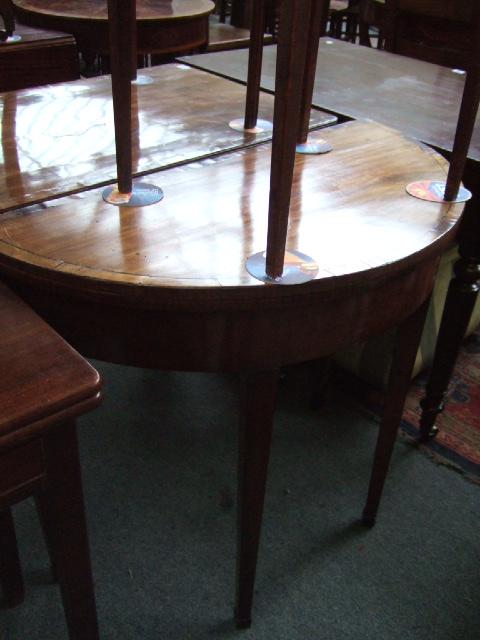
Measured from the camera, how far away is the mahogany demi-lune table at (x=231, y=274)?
0.64 meters

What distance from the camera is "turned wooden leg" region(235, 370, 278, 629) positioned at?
2.39ft

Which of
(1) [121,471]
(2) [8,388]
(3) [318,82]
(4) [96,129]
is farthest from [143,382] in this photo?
(2) [8,388]

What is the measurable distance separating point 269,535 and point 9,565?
427mm

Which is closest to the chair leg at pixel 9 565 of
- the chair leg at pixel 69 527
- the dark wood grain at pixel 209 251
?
the chair leg at pixel 69 527

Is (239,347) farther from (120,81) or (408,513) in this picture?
(408,513)

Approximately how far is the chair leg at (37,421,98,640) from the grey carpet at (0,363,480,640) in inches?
11.7

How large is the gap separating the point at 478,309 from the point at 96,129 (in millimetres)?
995

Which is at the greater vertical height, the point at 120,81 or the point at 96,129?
the point at 120,81

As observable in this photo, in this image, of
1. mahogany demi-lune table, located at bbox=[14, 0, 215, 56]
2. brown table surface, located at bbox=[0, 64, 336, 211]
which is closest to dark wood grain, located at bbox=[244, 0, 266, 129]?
brown table surface, located at bbox=[0, 64, 336, 211]

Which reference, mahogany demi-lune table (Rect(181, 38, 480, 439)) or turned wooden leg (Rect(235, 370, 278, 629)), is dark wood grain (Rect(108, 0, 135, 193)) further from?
mahogany demi-lune table (Rect(181, 38, 480, 439))

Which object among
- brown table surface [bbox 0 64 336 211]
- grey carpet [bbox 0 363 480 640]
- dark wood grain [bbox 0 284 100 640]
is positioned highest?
brown table surface [bbox 0 64 336 211]

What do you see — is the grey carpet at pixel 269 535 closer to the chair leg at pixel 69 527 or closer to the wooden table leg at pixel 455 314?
the wooden table leg at pixel 455 314

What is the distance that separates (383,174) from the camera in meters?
0.89

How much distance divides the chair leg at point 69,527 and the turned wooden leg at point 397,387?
515mm
